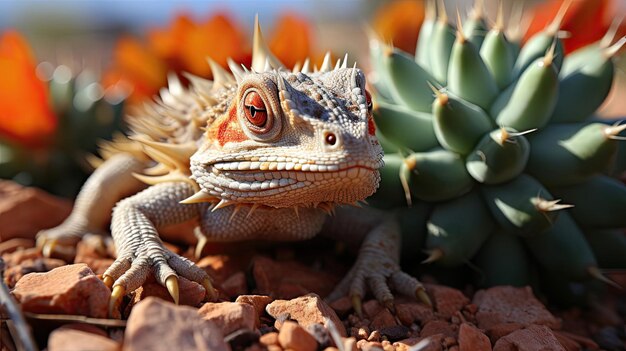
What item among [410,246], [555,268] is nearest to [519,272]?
[555,268]

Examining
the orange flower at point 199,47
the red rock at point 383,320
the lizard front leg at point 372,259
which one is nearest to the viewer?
the red rock at point 383,320

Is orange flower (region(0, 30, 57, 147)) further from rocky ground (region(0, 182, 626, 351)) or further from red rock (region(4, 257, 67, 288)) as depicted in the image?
red rock (region(4, 257, 67, 288))

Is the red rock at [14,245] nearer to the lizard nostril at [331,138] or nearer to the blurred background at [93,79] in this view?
the blurred background at [93,79]

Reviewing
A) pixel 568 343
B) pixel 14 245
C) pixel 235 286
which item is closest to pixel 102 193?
pixel 14 245

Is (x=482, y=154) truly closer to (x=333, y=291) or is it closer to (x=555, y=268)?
(x=555, y=268)

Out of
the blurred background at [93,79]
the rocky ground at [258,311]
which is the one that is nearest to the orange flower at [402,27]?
the blurred background at [93,79]

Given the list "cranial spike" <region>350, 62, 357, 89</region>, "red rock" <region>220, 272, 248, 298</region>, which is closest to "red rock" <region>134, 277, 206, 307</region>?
"red rock" <region>220, 272, 248, 298</region>
